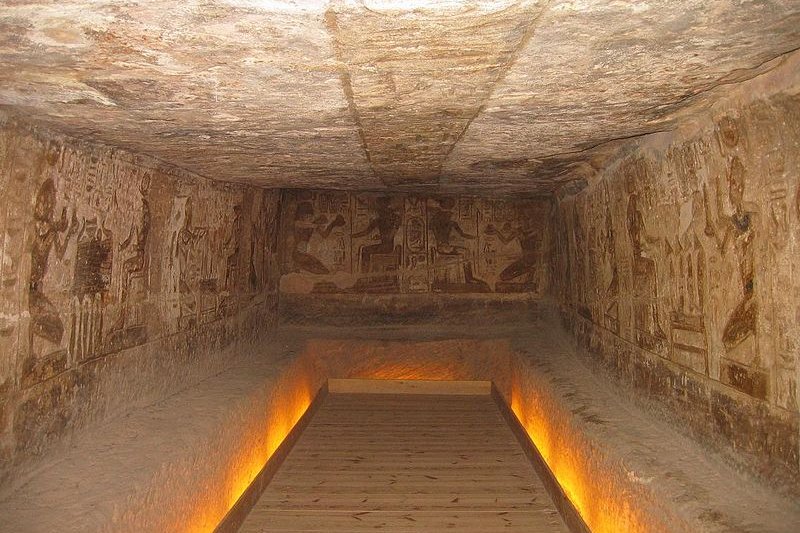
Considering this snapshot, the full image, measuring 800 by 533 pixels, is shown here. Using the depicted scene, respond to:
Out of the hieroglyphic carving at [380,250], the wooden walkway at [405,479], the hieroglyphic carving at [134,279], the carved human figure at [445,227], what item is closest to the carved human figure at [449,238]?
the carved human figure at [445,227]

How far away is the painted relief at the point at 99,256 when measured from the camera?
8.93 feet

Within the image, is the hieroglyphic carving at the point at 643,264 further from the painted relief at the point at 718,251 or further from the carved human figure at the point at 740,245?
the carved human figure at the point at 740,245

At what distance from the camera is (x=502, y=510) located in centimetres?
381

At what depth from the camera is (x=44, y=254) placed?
9.46 feet

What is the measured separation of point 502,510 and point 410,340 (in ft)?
11.1

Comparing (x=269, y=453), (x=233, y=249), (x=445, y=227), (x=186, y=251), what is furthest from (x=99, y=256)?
(x=445, y=227)

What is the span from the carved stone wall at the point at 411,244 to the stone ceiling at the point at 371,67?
11.8 ft

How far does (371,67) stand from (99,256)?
2240 millimetres

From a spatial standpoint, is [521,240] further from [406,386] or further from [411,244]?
[406,386]

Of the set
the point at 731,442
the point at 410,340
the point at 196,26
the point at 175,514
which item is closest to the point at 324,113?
the point at 196,26

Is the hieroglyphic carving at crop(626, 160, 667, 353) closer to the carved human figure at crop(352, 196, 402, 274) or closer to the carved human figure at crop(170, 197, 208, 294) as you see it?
the carved human figure at crop(170, 197, 208, 294)

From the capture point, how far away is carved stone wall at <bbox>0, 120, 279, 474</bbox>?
2.69 metres

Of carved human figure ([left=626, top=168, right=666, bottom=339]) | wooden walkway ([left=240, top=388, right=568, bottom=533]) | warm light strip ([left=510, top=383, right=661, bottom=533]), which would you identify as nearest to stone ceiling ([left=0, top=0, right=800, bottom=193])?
carved human figure ([left=626, top=168, right=666, bottom=339])

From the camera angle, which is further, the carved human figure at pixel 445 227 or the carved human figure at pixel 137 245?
the carved human figure at pixel 445 227
